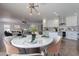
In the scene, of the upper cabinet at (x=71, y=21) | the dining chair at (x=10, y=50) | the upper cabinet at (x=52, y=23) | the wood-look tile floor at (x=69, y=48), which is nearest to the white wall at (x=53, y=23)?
the upper cabinet at (x=52, y=23)

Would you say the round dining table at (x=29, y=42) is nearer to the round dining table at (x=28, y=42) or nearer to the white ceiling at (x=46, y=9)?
the round dining table at (x=28, y=42)

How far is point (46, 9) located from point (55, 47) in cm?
71

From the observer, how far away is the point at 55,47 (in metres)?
2.14

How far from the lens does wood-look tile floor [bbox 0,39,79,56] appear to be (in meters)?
→ 2.08

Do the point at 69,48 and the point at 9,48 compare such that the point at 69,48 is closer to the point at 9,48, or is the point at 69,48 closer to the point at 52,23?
the point at 52,23

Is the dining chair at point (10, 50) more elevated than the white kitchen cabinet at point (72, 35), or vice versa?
the white kitchen cabinet at point (72, 35)

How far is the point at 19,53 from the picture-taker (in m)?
2.14

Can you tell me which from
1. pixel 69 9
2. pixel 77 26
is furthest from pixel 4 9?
pixel 77 26

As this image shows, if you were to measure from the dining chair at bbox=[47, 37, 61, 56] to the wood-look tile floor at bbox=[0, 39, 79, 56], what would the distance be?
7 centimetres

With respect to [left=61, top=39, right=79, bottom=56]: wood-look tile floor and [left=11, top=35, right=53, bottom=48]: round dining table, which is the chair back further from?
[left=61, top=39, right=79, bottom=56]: wood-look tile floor

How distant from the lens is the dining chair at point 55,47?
2133mm

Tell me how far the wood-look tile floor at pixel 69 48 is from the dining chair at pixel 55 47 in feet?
0.24

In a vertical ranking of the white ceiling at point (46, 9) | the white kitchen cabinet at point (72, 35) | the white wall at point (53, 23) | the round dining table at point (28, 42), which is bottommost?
the round dining table at point (28, 42)

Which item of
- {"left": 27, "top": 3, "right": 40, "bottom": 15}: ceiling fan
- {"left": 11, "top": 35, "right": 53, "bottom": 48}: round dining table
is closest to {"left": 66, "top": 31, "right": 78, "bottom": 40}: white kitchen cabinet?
{"left": 11, "top": 35, "right": 53, "bottom": 48}: round dining table
